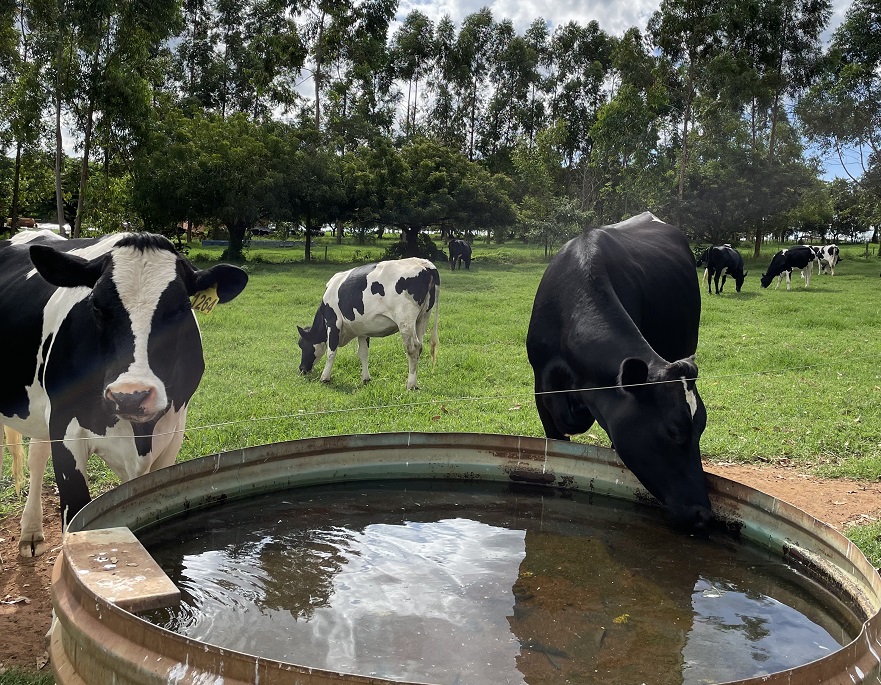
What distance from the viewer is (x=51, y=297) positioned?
3.72 m

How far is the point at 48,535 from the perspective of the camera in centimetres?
443

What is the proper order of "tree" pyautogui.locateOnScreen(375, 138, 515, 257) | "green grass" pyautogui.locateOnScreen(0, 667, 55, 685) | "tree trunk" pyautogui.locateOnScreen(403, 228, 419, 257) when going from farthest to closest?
"tree trunk" pyautogui.locateOnScreen(403, 228, 419, 257), "tree" pyautogui.locateOnScreen(375, 138, 515, 257), "green grass" pyautogui.locateOnScreen(0, 667, 55, 685)

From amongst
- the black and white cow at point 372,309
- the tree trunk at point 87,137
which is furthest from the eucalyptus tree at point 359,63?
the black and white cow at point 372,309

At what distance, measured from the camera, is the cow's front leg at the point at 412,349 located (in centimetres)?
889

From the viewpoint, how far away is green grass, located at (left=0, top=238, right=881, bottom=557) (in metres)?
6.45

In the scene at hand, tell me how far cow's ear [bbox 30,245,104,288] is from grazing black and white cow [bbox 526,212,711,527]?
2.27 m

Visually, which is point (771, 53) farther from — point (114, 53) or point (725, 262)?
point (114, 53)

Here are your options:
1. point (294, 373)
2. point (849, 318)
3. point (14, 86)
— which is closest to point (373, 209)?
point (14, 86)

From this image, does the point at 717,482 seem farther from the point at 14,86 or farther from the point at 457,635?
the point at 14,86

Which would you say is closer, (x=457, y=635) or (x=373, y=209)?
(x=457, y=635)

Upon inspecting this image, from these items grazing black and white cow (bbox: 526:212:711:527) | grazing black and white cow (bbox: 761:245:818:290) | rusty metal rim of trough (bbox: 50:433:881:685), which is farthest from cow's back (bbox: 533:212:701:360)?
grazing black and white cow (bbox: 761:245:818:290)

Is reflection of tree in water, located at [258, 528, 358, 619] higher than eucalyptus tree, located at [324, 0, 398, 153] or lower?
lower

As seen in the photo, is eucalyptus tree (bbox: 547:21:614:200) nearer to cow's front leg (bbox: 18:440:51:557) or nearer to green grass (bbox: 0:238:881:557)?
green grass (bbox: 0:238:881:557)

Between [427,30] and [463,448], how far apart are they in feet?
157
